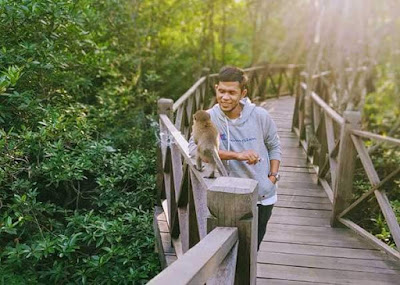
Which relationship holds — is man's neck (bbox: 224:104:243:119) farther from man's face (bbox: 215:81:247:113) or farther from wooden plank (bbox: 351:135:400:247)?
wooden plank (bbox: 351:135:400:247)

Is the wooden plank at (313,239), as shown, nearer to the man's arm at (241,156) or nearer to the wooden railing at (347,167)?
the wooden railing at (347,167)

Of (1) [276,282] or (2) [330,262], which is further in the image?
(2) [330,262]

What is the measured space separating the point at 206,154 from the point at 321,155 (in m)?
3.86

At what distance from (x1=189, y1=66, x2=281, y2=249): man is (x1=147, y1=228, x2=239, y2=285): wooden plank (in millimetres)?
900

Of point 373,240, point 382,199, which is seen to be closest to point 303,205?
point 373,240

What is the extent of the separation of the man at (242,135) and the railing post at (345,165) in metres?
1.72

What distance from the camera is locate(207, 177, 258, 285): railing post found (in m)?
1.93

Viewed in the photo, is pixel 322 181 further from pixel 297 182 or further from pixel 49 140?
pixel 49 140

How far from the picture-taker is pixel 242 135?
288 centimetres

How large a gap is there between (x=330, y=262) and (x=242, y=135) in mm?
1560

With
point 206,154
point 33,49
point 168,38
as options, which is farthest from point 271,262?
point 168,38

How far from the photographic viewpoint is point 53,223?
4.37 m

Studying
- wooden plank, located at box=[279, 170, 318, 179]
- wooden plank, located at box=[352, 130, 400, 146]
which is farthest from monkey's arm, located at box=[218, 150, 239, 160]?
wooden plank, located at box=[279, 170, 318, 179]

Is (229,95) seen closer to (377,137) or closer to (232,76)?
(232,76)
